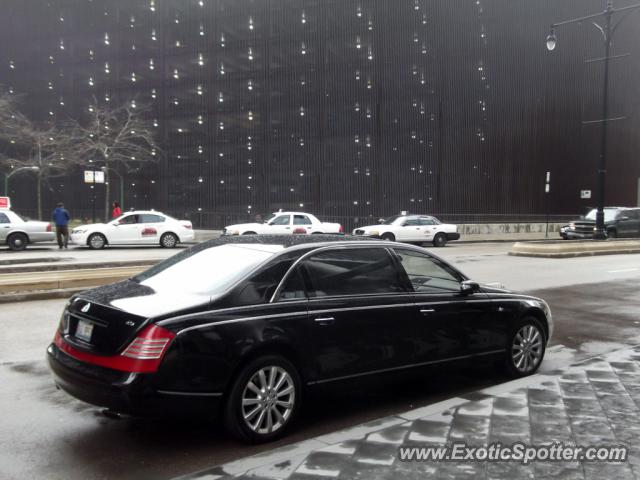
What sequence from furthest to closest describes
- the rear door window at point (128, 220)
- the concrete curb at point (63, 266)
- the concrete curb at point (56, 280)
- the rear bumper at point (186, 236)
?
the rear bumper at point (186, 236) → the rear door window at point (128, 220) → the concrete curb at point (63, 266) → the concrete curb at point (56, 280)

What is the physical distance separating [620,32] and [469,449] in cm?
5376

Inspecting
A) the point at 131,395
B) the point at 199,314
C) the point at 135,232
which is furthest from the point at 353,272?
the point at 135,232

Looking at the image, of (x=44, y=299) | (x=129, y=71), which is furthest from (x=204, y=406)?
(x=129, y=71)

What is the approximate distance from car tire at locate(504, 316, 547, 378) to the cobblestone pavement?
0.57 m

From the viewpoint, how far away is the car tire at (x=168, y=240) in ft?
79.9

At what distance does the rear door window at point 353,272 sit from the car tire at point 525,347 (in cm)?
157

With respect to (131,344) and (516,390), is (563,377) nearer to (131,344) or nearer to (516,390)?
(516,390)

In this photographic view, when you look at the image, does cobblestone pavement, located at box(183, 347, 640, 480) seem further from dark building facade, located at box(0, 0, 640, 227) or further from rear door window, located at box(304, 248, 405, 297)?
dark building facade, located at box(0, 0, 640, 227)

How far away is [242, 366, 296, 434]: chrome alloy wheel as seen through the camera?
4180 millimetres

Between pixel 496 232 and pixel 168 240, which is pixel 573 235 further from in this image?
pixel 168 240

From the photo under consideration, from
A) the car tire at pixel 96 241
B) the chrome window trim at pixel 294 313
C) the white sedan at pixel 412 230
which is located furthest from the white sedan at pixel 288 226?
the chrome window trim at pixel 294 313

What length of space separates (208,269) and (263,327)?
0.83 meters

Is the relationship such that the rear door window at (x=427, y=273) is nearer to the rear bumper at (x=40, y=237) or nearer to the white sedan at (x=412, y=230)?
the rear bumper at (x=40, y=237)

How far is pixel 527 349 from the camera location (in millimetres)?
6074
